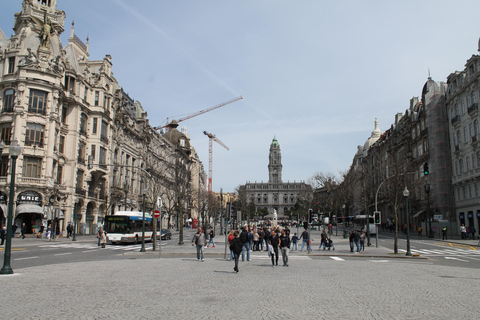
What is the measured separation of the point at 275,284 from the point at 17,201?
38.1 m

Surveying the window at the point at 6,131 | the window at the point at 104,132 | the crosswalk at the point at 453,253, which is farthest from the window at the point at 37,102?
the crosswalk at the point at 453,253

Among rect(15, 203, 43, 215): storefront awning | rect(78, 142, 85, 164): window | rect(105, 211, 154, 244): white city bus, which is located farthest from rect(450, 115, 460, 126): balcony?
rect(15, 203, 43, 215): storefront awning

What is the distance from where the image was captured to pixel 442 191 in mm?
56312

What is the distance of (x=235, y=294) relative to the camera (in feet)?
34.9

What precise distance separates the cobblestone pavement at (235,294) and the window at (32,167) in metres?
30.9

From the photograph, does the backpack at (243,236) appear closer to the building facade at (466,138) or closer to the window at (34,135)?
the window at (34,135)

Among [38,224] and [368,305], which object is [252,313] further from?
[38,224]

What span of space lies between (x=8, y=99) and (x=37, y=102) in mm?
3148

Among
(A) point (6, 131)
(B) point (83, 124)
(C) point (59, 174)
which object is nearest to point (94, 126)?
(B) point (83, 124)

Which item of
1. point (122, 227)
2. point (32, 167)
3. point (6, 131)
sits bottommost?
point (122, 227)

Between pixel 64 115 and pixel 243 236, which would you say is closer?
pixel 243 236

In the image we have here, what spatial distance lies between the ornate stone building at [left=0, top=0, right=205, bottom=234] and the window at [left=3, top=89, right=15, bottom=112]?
0.36 feet

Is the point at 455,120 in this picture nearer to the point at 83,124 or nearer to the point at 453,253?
the point at 453,253

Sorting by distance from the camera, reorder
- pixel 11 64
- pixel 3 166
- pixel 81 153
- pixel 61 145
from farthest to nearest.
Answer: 1. pixel 81 153
2. pixel 61 145
3. pixel 11 64
4. pixel 3 166
